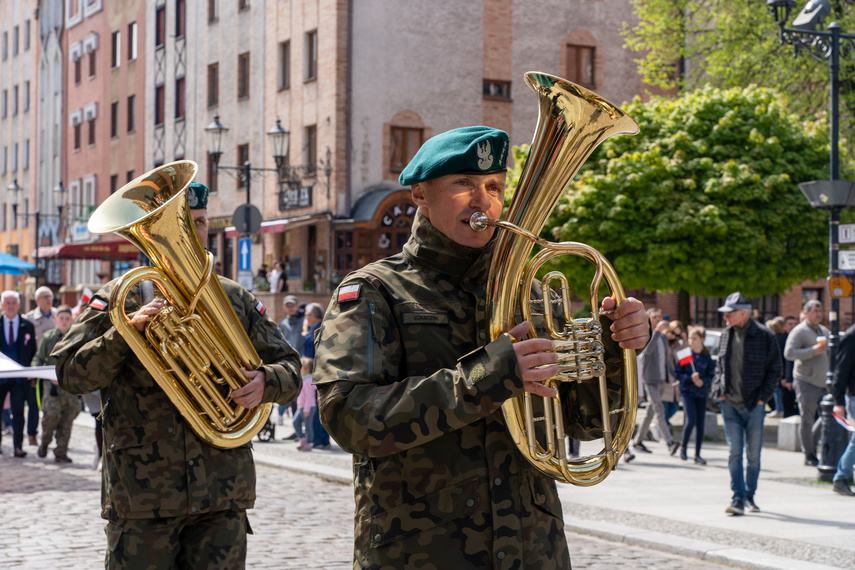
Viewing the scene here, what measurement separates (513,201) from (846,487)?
982cm

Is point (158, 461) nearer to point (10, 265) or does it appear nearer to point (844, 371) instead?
point (844, 371)

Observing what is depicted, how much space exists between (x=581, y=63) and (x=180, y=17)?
1519cm

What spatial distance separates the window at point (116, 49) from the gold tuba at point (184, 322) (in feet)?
154

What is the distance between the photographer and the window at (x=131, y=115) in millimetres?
47925

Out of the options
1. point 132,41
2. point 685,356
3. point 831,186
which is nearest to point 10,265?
point 685,356

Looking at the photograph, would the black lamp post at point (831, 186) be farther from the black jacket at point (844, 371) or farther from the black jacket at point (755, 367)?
the black jacket at point (755, 367)

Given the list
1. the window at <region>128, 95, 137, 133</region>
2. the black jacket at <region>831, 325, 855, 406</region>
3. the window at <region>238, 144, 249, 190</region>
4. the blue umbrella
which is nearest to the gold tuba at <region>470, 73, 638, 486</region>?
the black jacket at <region>831, 325, 855, 406</region>

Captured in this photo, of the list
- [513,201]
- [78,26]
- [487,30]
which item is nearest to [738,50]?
[487,30]

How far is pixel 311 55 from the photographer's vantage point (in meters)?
35.5

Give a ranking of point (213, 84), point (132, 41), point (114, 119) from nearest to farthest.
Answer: point (213, 84) → point (132, 41) → point (114, 119)

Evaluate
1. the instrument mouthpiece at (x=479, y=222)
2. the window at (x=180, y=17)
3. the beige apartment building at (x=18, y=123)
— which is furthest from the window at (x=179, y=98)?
the instrument mouthpiece at (x=479, y=222)

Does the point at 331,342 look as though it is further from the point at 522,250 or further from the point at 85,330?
the point at 85,330

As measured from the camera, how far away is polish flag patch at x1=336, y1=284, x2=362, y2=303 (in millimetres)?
3076

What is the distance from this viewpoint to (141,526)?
4.59 metres
